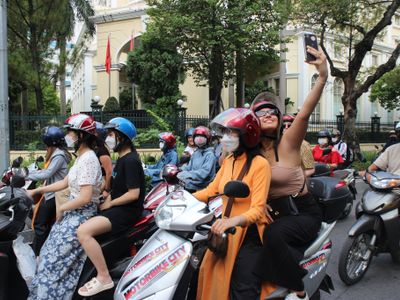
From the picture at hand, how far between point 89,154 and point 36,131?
39.6 ft

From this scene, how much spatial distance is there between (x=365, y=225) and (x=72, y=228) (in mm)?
3023

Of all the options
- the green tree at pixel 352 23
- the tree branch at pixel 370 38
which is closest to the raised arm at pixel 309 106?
the green tree at pixel 352 23

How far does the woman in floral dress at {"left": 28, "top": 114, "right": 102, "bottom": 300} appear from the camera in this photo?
133 inches

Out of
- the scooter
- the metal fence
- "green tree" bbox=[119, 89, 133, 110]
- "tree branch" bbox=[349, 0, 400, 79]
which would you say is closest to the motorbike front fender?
the scooter

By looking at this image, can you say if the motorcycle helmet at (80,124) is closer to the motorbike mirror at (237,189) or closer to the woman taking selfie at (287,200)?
the woman taking selfie at (287,200)

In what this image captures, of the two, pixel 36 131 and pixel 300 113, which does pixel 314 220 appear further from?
pixel 36 131

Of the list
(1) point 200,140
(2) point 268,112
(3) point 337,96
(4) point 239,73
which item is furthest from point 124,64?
(2) point 268,112

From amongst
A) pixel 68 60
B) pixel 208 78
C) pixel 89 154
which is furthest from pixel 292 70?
pixel 89 154

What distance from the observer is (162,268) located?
9.39 ft

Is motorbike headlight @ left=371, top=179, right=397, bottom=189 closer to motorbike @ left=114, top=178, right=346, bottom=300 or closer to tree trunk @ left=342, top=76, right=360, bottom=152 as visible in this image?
motorbike @ left=114, top=178, right=346, bottom=300

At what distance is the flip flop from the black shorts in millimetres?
415

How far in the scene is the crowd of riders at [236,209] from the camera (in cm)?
288

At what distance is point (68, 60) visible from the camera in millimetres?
22109

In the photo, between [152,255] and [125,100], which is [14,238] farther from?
[125,100]
